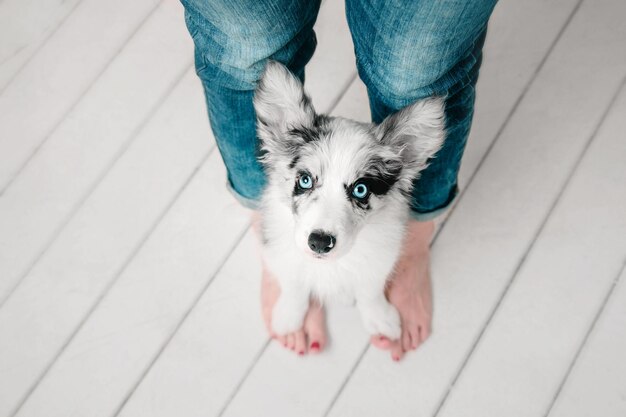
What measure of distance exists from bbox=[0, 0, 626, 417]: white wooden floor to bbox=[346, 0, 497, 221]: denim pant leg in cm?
55

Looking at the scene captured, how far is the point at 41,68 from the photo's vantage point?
2.04 meters

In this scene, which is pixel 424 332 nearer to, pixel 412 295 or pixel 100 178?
pixel 412 295

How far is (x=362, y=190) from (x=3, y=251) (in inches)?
50.2

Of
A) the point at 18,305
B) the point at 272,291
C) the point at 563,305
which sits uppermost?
the point at 563,305

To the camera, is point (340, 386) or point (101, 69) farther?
point (101, 69)

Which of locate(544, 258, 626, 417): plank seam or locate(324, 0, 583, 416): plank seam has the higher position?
locate(324, 0, 583, 416): plank seam

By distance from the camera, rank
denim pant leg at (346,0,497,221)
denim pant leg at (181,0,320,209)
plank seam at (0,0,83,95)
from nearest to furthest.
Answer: denim pant leg at (346,0,497,221) < denim pant leg at (181,0,320,209) < plank seam at (0,0,83,95)

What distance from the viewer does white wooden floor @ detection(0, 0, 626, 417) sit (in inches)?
66.6

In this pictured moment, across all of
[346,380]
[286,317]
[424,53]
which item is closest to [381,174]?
[424,53]

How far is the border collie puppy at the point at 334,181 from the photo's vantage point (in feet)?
3.85

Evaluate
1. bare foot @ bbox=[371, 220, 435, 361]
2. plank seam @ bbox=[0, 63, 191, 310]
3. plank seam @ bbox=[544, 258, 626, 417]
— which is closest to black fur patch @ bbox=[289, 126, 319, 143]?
bare foot @ bbox=[371, 220, 435, 361]

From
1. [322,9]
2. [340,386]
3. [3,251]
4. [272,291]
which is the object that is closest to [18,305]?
[3,251]

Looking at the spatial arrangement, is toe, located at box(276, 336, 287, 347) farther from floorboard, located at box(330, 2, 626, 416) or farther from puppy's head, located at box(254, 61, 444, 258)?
puppy's head, located at box(254, 61, 444, 258)

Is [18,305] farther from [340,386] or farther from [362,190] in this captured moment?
[362,190]
